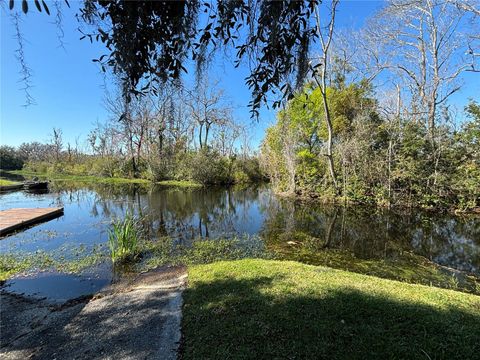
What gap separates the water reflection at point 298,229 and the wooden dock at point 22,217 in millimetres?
420

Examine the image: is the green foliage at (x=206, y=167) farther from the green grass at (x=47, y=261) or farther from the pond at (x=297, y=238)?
the green grass at (x=47, y=261)

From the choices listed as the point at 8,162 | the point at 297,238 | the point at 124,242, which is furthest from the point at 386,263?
the point at 8,162

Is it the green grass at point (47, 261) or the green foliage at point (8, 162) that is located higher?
the green foliage at point (8, 162)

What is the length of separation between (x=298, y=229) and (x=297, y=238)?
1.16m

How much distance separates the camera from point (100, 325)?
3.08m

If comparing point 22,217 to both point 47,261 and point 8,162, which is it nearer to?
point 47,261

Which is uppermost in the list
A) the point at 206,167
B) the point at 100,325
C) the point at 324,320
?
the point at 206,167

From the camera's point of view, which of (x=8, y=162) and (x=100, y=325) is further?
(x=8, y=162)

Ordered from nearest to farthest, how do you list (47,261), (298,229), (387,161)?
1. (47,261)
2. (298,229)
3. (387,161)

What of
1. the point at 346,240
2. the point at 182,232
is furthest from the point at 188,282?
the point at 346,240

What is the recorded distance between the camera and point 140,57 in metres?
1.86

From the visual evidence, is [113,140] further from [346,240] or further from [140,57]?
[140,57]

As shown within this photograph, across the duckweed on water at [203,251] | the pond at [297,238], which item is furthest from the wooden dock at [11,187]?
the duckweed on water at [203,251]

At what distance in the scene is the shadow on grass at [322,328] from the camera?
2.29 meters
